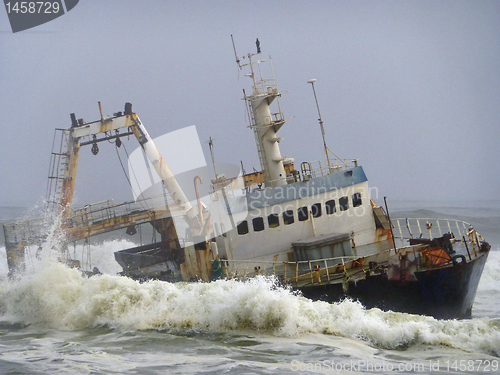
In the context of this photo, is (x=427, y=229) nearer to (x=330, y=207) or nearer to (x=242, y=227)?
(x=330, y=207)

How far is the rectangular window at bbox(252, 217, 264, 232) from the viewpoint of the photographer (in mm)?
17625

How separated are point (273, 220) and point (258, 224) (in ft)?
1.81

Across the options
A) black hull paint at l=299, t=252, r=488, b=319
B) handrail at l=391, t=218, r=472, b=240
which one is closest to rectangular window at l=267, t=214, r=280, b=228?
black hull paint at l=299, t=252, r=488, b=319

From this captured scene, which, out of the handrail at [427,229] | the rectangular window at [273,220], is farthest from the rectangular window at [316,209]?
the handrail at [427,229]

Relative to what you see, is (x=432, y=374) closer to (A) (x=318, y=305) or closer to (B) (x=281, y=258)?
(A) (x=318, y=305)

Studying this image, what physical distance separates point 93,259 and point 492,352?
27.3 metres

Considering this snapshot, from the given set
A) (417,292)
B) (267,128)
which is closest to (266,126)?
(267,128)

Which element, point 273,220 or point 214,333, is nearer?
point 214,333

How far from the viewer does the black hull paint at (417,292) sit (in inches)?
588

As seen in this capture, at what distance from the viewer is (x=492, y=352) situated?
37.8 ft

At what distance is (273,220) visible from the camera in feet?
58.4

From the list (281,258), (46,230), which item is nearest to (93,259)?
(46,230)

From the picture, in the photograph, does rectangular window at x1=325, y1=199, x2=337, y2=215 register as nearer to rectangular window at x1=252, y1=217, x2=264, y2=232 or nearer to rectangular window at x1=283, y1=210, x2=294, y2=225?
rectangular window at x1=283, y1=210, x2=294, y2=225

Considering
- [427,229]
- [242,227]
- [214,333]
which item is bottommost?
[214,333]
